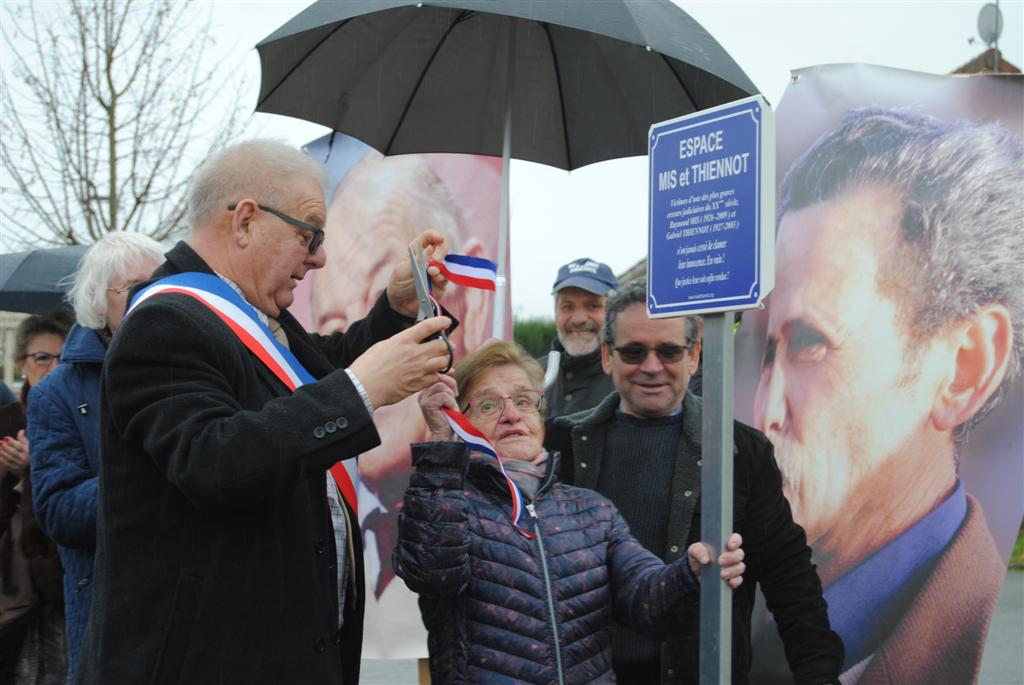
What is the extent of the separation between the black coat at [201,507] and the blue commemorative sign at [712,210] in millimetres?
752

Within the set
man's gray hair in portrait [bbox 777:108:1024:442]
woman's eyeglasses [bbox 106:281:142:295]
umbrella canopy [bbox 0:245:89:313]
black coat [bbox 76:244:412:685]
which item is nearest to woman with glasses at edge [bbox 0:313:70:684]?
woman's eyeglasses [bbox 106:281:142:295]

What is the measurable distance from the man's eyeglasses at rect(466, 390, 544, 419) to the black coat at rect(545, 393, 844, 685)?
430 millimetres

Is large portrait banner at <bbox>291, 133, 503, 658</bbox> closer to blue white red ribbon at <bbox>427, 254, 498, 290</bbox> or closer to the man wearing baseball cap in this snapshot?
the man wearing baseball cap

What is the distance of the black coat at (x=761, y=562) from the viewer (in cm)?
305

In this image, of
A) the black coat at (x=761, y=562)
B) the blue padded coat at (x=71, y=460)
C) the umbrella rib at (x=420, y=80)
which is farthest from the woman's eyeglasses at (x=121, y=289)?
the black coat at (x=761, y=562)

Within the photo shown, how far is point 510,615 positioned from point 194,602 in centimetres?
81

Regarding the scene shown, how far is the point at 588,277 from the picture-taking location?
5.36 metres

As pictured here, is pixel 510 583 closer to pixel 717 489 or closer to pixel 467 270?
pixel 717 489

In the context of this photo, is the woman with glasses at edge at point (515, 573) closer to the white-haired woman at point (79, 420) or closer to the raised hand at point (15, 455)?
the white-haired woman at point (79, 420)

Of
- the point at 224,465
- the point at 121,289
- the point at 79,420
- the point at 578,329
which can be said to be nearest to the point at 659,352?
the point at 224,465

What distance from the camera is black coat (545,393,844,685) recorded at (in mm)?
3049

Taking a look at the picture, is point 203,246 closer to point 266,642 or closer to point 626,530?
point 266,642

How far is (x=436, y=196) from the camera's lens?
5047 mm

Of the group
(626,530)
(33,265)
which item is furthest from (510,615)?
(33,265)
